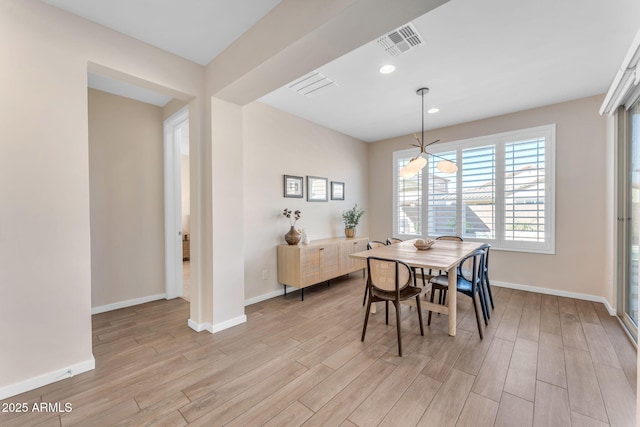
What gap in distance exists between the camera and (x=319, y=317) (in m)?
3.09

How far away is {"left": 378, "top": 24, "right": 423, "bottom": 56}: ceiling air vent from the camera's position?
7.04 feet

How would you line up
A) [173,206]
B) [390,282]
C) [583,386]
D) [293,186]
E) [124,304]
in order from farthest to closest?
[293,186] → [173,206] → [124,304] → [390,282] → [583,386]

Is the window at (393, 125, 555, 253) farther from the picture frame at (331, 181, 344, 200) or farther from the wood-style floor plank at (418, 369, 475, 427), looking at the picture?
the wood-style floor plank at (418, 369, 475, 427)

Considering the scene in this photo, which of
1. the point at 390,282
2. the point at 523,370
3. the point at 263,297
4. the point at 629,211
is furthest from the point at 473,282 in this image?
the point at 263,297

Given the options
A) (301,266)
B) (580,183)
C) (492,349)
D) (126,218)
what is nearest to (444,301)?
(492,349)

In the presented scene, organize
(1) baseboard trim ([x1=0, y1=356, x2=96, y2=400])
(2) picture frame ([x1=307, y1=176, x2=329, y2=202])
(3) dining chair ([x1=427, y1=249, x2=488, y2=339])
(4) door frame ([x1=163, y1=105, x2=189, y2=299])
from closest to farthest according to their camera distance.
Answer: (1) baseboard trim ([x1=0, y1=356, x2=96, y2=400])
(3) dining chair ([x1=427, y1=249, x2=488, y2=339])
(4) door frame ([x1=163, y1=105, x2=189, y2=299])
(2) picture frame ([x1=307, y1=176, x2=329, y2=202])

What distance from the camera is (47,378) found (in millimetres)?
1898

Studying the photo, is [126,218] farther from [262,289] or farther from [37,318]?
[262,289]

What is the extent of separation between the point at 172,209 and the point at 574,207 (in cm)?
571

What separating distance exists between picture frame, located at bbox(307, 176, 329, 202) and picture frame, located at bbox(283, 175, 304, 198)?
0.16 metres

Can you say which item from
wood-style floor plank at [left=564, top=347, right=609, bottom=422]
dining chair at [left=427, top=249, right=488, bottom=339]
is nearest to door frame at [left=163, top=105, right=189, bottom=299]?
dining chair at [left=427, top=249, right=488, bottom=339]

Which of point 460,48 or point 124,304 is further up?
point 460,48

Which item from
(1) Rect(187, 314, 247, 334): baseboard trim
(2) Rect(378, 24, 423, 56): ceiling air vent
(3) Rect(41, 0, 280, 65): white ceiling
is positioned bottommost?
(1) Rect(187, 314, 247, 334): baseboard trim

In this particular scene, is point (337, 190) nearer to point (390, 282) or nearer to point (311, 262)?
point (311, 262)
